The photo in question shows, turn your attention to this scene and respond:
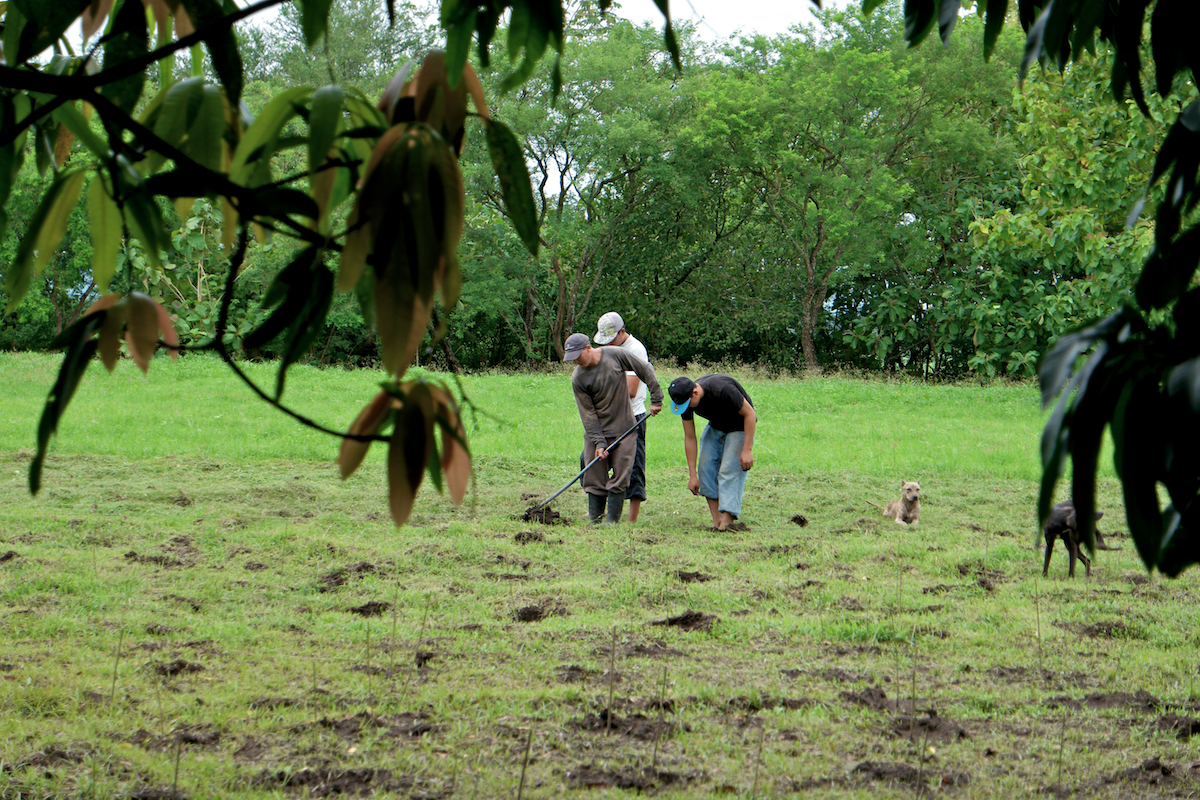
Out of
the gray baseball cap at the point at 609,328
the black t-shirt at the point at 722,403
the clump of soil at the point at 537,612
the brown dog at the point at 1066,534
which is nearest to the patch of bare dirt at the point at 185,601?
the clump of soil at the point at 537,612

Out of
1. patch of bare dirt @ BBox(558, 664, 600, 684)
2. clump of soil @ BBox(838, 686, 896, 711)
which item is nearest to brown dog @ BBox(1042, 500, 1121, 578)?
clump of soil @ BBox(838, 686, 896, 711)

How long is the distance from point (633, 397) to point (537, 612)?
3338mm

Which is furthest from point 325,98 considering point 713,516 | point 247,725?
point 713,516

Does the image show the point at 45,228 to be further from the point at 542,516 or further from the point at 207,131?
the point at 542,516

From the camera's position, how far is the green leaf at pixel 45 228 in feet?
4.92

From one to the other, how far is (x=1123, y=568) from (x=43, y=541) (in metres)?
6.71

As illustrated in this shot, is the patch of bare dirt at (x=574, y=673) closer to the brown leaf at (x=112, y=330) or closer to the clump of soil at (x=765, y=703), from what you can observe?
the clump of soil at (x=765, y=703)

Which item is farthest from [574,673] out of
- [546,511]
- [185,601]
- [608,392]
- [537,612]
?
[608,392]

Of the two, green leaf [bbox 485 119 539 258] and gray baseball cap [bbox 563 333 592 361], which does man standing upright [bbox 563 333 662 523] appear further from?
green leaf [bbox 485 119 539 258]

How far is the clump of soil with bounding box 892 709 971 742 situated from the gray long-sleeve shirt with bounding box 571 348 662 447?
14.5 ft

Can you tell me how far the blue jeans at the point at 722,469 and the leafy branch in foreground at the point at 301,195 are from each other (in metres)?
6.46

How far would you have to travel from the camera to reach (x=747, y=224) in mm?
28234

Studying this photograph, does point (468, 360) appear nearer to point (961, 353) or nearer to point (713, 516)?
point (961, 353)

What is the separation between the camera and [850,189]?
2409 centimetres
